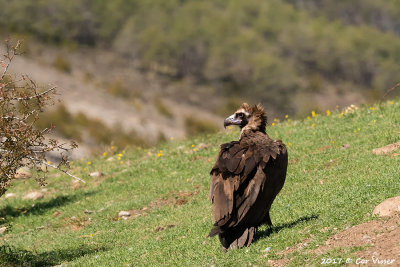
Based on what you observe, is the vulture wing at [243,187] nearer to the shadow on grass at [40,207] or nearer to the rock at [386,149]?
the rock at [386,149]

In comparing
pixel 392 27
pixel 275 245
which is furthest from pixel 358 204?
pixel 392 27

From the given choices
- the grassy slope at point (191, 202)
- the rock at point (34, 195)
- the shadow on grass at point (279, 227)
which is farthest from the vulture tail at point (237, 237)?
the rock at point (34, 195)

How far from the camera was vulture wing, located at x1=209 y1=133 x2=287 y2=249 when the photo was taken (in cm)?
1097

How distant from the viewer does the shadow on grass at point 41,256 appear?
45.5 ft

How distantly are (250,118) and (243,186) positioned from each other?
2.10 m

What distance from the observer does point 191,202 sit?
17672 millimetres

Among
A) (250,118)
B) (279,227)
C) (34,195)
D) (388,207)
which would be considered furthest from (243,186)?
(34,195)

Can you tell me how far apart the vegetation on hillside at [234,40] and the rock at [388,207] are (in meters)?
81.9

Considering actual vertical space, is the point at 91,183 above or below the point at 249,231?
above

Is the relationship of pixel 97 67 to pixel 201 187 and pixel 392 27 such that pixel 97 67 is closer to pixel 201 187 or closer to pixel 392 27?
pixel 201 187

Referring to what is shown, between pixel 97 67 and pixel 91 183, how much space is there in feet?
246

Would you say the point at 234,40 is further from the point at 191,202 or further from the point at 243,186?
the point at 243,186

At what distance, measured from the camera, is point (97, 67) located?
9488cm

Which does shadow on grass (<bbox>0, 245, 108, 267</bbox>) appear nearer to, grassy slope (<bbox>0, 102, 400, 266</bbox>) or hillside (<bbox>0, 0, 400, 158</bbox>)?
grassy slope (<bbox>0, 102, 400, 266</bbox>)
